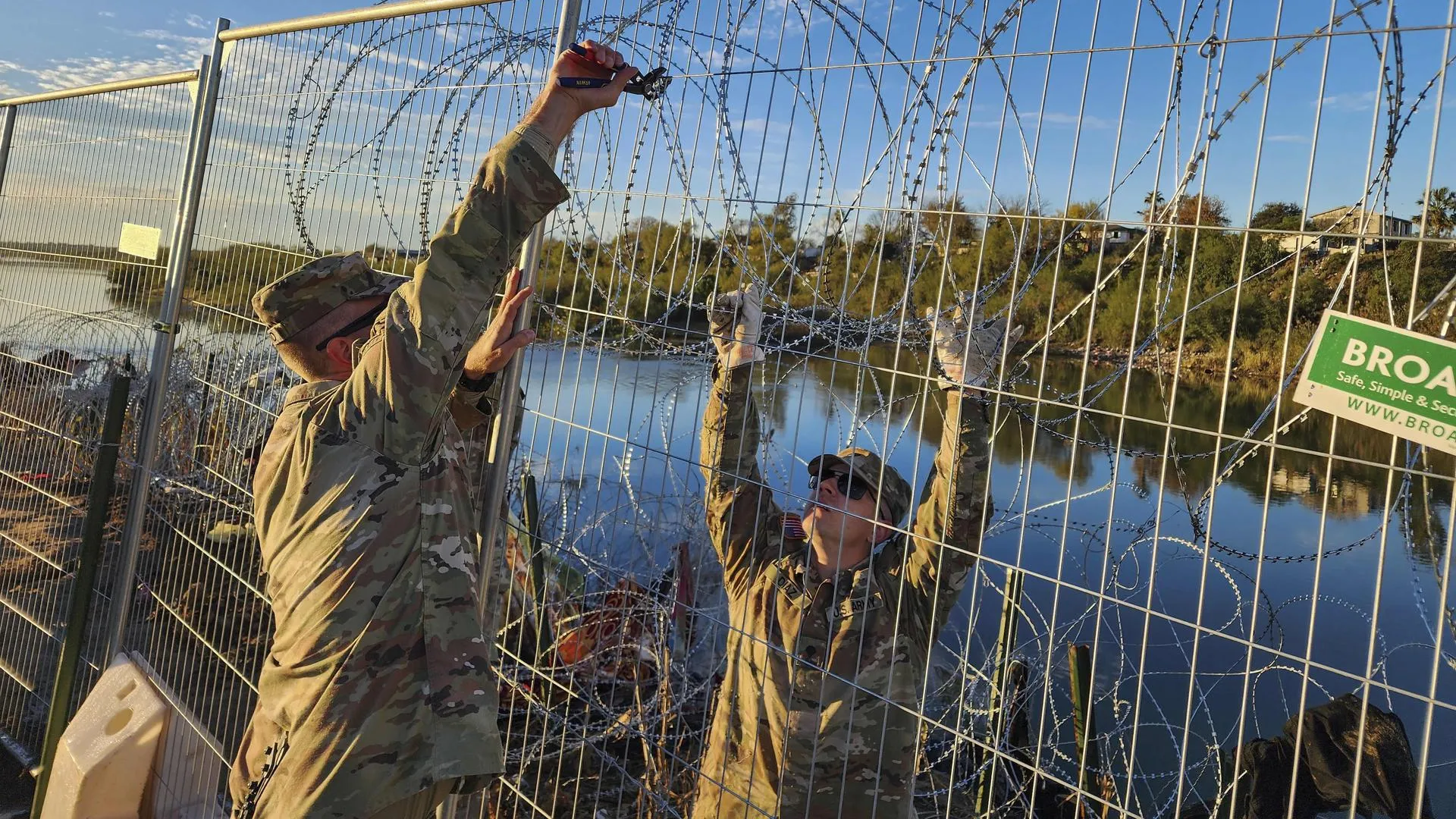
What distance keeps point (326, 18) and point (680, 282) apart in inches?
66.3

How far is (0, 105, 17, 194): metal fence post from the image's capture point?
5289 mm

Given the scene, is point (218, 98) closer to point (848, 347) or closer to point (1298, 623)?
point (848, 347)

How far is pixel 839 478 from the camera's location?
8.50 feet

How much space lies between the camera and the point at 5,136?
209 inches

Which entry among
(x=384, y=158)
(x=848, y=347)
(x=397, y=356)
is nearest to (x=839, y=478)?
(x=848, y=347)

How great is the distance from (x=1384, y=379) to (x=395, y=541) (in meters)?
1.84

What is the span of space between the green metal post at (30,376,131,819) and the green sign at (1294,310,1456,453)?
4263 mm

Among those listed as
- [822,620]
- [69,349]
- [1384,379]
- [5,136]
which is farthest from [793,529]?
[5,136]

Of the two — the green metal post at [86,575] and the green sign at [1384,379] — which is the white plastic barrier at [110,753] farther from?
the green sign at [1384,379]

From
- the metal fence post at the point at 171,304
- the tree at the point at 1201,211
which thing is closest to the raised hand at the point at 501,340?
the tree at the point at 1201,211

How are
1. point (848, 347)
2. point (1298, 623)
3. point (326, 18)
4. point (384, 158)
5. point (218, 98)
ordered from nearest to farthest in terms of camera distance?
point (848, 347) → point (384, 158) → point (326, 18) → point (218, 98) → point (1298, 623)

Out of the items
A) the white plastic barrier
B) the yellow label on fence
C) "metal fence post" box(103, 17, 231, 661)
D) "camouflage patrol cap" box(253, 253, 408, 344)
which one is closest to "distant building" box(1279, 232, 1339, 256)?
"camouflage patrol cap" box(253, 253, 408, 344)

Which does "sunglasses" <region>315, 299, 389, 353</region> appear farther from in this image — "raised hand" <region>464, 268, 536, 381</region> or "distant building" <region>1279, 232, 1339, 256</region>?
"distant building" <region>1279, 232, 1339, 256</region>

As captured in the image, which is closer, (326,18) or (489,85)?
(489,85)
